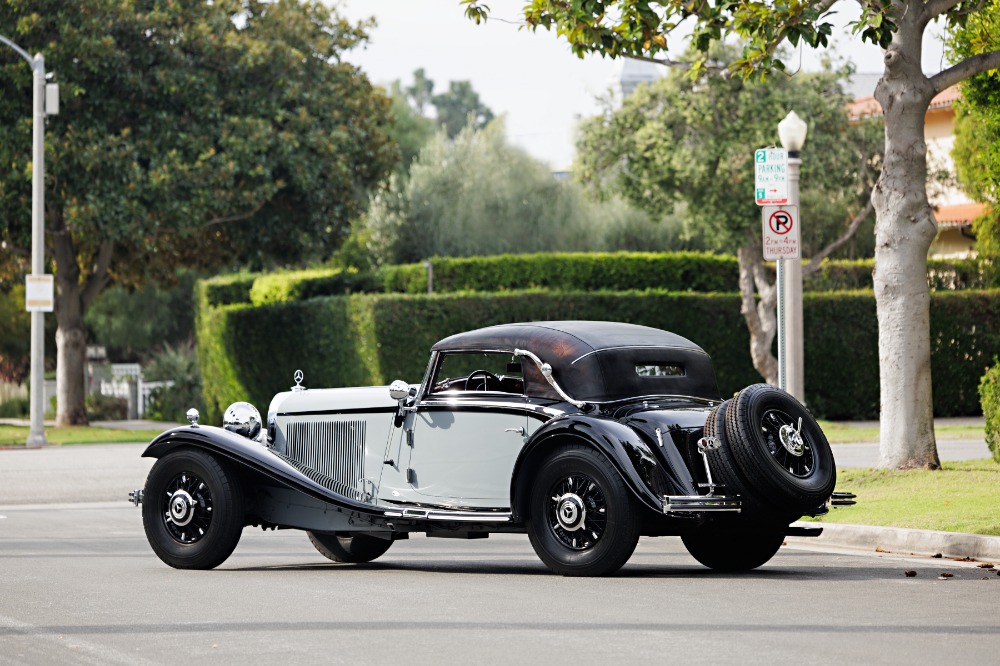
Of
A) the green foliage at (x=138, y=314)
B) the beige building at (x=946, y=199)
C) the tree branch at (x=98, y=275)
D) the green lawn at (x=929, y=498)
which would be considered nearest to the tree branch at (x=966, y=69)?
the green lawn at (x=929, y=498)

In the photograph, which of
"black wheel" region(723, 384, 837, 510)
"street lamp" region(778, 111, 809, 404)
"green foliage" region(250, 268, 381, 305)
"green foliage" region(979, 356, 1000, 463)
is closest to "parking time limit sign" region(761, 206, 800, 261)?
"street lamp" region(778, 111, 809, 404)

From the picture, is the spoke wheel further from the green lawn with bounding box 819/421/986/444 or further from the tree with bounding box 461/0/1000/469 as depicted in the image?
the green lawn with bounding box 819/421/986/444

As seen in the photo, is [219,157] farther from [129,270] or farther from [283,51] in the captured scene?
[129,270]

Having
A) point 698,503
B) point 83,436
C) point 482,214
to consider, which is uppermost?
point 482,214

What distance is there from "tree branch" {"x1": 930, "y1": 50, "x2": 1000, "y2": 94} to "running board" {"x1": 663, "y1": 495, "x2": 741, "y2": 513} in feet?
23.4

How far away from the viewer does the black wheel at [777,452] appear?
9.53 metres

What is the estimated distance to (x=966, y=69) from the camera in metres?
15.1

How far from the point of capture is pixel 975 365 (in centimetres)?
2986

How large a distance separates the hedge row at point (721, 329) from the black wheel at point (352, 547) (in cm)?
1691

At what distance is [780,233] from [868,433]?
10.9 metres

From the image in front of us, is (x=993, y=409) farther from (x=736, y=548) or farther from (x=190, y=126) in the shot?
(x=190, y=126)

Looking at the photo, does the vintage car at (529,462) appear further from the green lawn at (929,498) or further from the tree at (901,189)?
the tree at (901,189)

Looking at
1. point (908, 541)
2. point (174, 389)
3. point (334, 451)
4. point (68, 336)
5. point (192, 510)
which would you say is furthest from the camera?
point (174, 389)

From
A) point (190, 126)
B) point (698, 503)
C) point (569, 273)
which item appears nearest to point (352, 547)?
point (698, 503)
